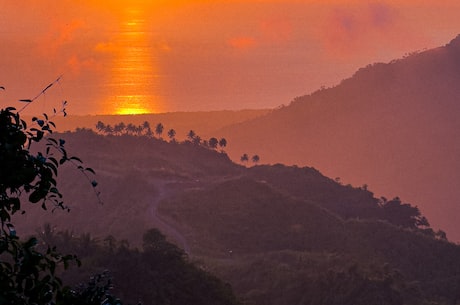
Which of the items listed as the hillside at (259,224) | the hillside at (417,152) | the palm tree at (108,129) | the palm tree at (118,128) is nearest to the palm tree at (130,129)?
the palm tree at (118,128)

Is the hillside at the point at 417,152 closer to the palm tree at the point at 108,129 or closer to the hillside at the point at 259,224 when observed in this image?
→ the hillside at the point at 259,224

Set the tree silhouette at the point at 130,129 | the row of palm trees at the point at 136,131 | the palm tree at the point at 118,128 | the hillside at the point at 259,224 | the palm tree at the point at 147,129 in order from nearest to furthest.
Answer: the hillside at the point at 259,224 → the row of palm trees at the point at 136,131 → the palm tree at the point at 118,128 → the tree silhouette at the point at 130,129 → the palm tree at the point at 147,129

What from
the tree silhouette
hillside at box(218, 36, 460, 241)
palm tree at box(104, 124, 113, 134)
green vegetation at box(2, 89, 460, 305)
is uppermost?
hillside at box(218, 36, 460, 241)

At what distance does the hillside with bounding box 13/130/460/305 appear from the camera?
61719 mm

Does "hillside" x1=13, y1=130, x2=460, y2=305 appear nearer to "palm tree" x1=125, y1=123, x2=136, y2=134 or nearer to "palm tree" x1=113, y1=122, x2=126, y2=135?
"palm tree" x1=113, y1=122, x2=126, y2=135

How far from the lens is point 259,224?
86125mm

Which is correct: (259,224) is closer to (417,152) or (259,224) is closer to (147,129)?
(147,129)

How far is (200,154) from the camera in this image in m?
113

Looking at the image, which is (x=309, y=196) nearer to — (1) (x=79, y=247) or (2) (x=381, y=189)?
(1) (x=79, y=247)

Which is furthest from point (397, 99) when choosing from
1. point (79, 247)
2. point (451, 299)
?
point (79, 247)

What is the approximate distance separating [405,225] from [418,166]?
81.9 m

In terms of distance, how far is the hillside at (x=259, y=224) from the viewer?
61.7 metres

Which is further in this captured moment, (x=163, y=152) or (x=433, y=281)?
(x=163, y=152)

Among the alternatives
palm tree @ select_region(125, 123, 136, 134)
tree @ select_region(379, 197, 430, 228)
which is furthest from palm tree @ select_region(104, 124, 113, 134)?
tree @ select_region(379, 197, 430, 228)
